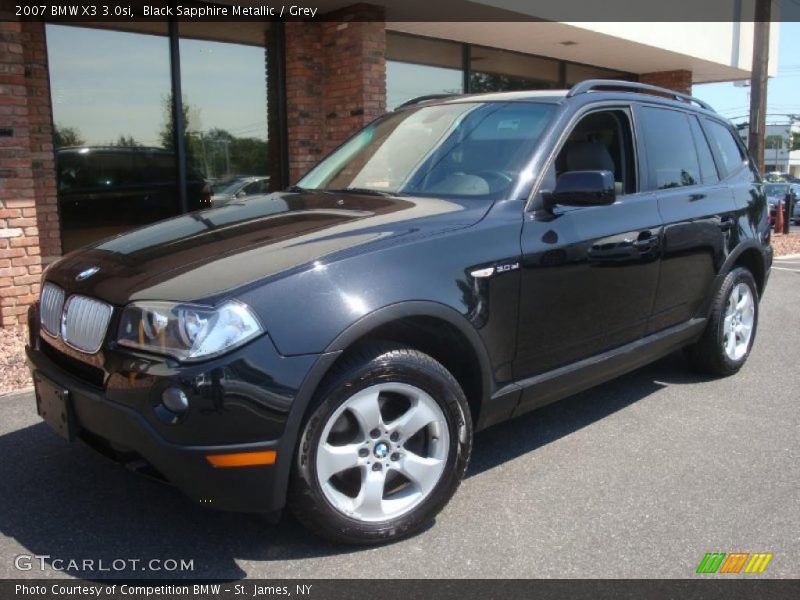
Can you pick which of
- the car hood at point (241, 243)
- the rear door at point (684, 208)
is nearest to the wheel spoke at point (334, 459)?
the car hood at point (241, 243)

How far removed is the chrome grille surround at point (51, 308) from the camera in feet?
9.73

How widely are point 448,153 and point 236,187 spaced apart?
245 inches

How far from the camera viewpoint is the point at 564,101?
372 centimetres

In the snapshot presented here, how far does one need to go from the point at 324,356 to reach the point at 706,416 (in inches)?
108

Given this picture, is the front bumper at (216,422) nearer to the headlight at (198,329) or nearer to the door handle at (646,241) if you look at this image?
the headlight at (198,329)

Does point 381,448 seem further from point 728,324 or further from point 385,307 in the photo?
point 728,324

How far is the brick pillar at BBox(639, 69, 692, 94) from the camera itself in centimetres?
1523

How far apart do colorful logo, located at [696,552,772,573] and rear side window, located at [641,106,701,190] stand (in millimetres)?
2104

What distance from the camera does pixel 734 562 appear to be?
9.06 feet

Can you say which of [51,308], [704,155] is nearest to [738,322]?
[704,155]

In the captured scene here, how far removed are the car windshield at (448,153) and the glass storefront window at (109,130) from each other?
4.73 meters

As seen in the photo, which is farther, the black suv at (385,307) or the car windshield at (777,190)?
the car windshield at (777,190)

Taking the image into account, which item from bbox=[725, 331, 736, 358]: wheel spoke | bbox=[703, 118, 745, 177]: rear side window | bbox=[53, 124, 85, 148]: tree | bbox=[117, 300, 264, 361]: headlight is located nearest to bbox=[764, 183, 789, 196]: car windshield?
bbox=[703, 118, 745, 177]: rear side window

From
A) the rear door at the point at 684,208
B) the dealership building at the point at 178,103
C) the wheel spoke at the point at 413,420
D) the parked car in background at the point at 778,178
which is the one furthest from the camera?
the parked car in background at the point at 778,178
